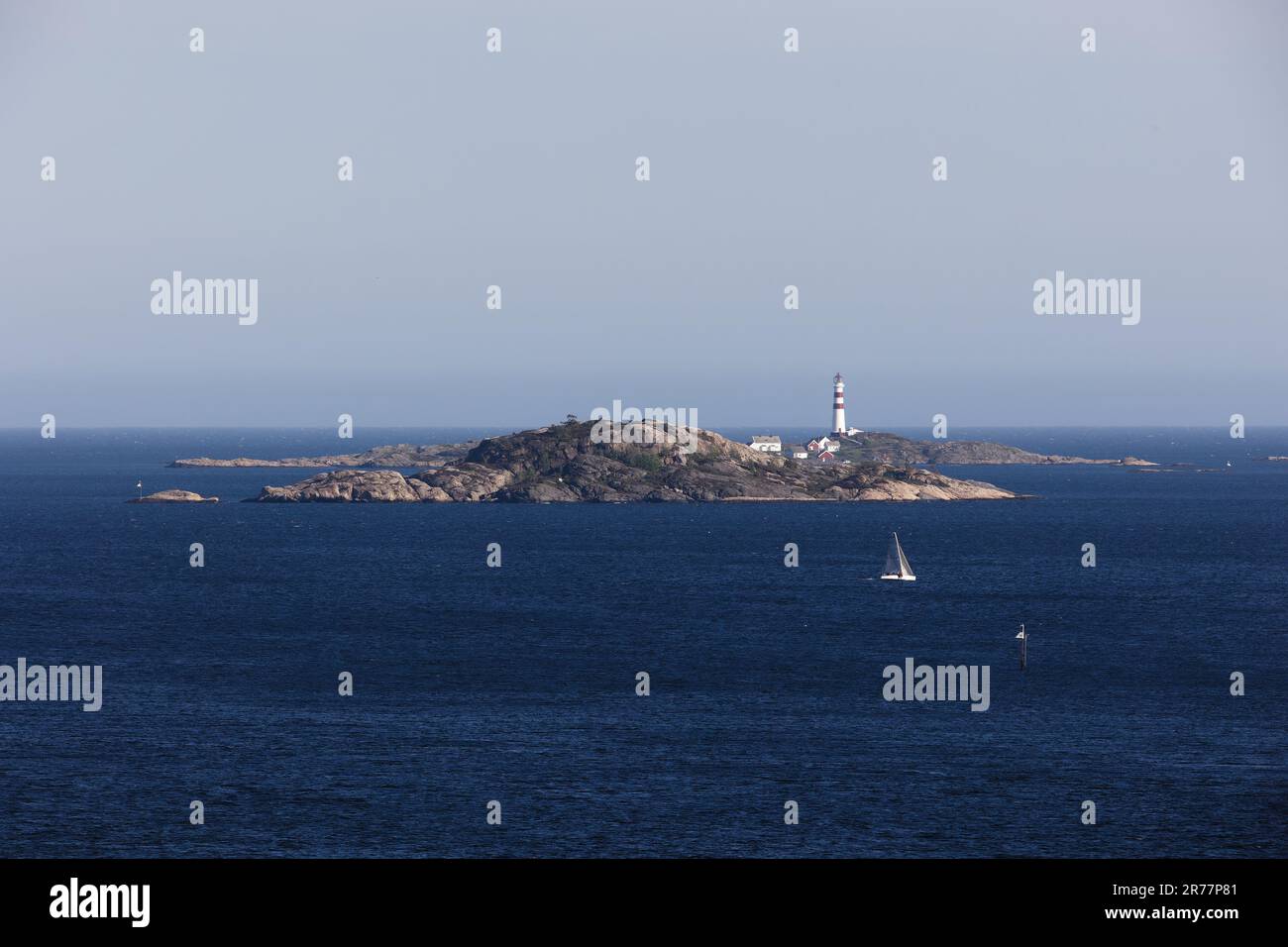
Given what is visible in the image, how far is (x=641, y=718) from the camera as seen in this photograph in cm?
7781

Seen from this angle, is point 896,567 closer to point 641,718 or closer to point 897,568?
point 897,568

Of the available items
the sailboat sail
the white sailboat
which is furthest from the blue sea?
the sailboat sail

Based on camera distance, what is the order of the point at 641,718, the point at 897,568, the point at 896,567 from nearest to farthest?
the point at 641,718 → the point at 897,568 → the point at 896,567

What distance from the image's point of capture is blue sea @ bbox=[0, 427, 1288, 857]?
5638 cm

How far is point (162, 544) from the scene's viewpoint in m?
189

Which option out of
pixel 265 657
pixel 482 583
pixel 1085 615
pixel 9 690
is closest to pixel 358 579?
pixel 482 583

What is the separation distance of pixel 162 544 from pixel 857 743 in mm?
139403

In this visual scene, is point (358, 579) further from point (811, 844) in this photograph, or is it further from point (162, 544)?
point (811, 844)

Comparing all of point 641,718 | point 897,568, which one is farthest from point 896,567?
point 641,718

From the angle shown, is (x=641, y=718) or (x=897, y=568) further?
(x=897, y=568)

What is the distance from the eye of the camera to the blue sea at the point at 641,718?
56.4 m

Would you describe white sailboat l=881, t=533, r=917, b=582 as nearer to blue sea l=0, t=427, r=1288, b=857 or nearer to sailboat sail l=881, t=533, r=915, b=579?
sailboat sail l=881, t=533, r=915, b=579

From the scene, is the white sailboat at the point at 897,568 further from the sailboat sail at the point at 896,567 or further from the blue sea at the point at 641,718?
the blue sea at the point at 641,718
